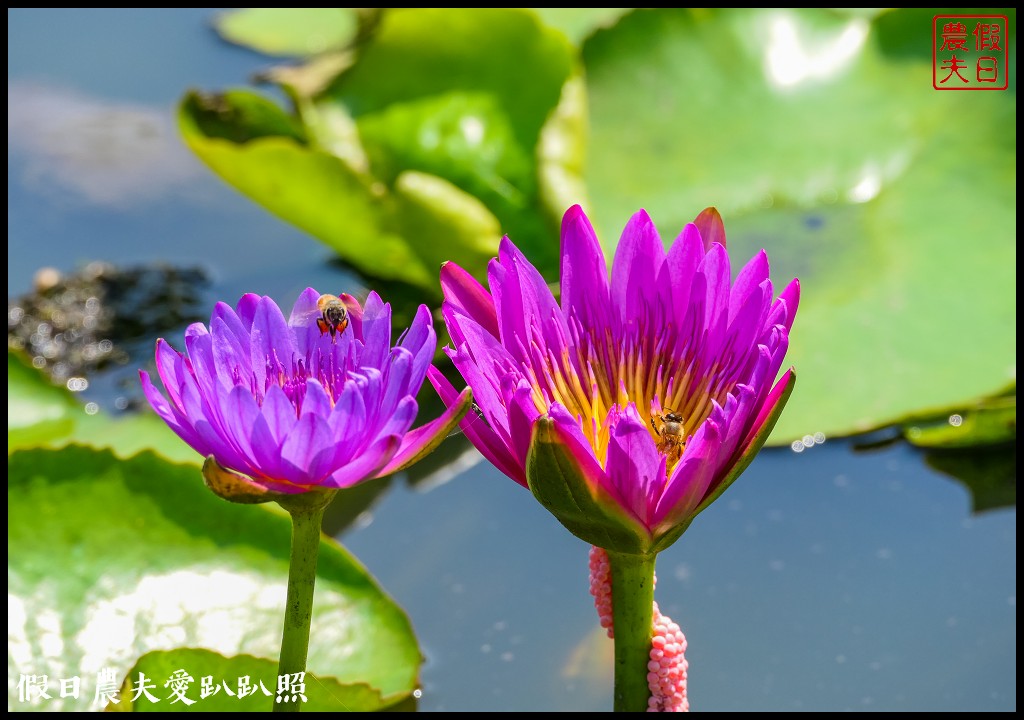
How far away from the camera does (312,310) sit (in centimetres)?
94

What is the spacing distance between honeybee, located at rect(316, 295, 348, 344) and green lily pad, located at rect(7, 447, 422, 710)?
59cm

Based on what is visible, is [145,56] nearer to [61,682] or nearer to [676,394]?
[61,682]

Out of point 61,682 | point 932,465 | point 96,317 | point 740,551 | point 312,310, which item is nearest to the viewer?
point 312,310

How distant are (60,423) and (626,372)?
1.24 meters

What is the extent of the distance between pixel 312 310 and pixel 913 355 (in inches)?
54.1

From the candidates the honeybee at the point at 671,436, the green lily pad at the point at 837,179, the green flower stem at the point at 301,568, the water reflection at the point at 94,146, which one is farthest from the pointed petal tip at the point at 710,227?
the water reflection at the point at 94,146

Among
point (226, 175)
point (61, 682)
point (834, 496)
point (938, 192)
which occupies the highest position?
point (938, 192)

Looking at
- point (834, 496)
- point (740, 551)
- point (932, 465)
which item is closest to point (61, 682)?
point (740, 551)

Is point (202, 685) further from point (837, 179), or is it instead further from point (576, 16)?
point (576, 16)

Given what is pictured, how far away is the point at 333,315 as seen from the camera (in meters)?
0.90

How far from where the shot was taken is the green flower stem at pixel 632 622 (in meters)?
0.94

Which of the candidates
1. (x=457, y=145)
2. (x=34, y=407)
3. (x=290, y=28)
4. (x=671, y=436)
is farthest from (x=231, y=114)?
(x=671, y=436)

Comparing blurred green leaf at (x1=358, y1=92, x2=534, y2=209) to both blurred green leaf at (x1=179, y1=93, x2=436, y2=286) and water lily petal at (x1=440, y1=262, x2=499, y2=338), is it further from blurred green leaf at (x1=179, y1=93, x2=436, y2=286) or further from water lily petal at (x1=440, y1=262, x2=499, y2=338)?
water lily petal at (x1=440, y1=262, x2=499, y2=338)

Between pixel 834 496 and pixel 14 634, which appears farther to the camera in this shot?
pixel 834 496
